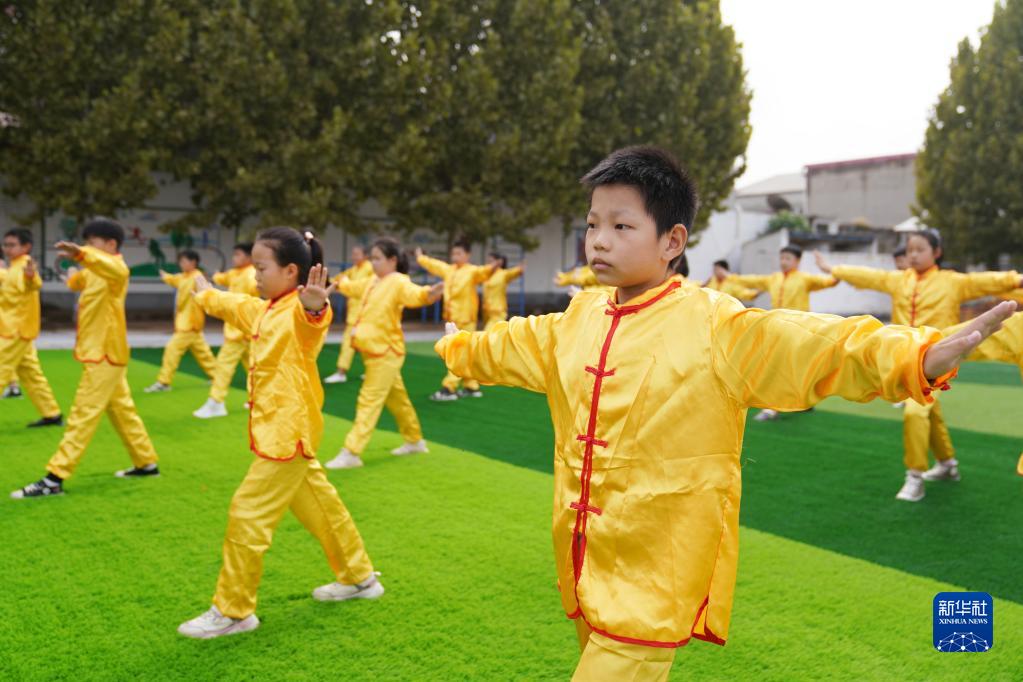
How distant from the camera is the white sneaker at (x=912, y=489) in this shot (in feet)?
22.5

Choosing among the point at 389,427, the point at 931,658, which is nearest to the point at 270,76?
the point at 389,427

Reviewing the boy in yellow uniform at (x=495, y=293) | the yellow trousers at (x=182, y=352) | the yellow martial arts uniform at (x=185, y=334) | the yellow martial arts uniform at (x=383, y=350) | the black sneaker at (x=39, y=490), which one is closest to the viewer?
the black sneaker at (x=39, y=490)

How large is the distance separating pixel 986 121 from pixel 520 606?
90.3 feet

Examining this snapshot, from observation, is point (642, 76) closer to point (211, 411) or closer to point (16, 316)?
point (211, 411)

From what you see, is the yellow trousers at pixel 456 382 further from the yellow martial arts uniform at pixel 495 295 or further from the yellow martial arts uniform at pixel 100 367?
the yellow martial arts uniform at pixel 100 367

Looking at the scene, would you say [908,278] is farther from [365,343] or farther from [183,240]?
[183,240]

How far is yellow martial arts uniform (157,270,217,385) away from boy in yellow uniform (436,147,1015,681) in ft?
30.9

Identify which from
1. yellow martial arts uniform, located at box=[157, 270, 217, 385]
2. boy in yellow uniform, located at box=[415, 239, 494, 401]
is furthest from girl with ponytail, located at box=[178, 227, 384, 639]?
yellow martial arts uniform, located at box=[157, 270, 217, 385]

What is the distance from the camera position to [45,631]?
4035 millimetres

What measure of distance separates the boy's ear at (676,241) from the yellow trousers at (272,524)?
234cm

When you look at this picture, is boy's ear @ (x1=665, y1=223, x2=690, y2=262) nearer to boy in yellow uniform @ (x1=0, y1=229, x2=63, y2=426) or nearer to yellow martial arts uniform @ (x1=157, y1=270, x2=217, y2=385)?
boy in yellow uniform @ (x1=0, y1=229, x2=63, y2=426)

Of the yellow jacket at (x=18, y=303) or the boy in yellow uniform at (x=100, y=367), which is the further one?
the yellow jacket at (x=18, y=303)

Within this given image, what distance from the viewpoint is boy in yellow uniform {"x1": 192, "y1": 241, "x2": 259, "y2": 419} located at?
996 centimetres

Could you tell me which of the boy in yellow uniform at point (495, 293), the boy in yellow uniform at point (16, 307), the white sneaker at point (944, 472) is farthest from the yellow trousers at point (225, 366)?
the white sneaker at point (944, 472)
